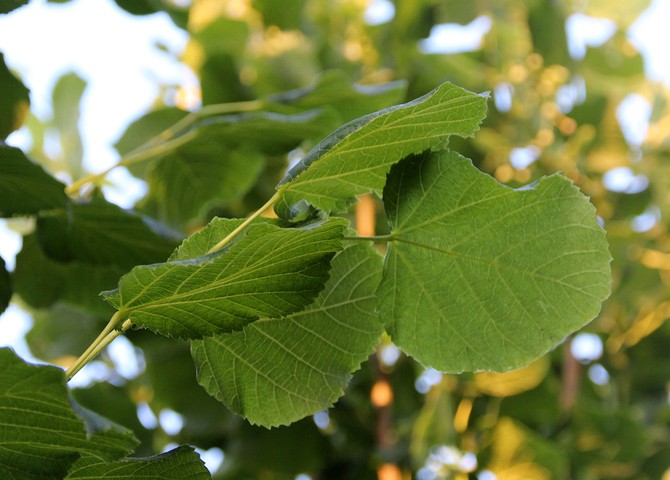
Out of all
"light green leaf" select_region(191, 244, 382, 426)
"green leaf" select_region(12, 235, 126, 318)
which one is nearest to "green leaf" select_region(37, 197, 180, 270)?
"green leaf" select_region(12, 235, 126, 318)

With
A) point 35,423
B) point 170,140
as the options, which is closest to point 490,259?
point 35,423

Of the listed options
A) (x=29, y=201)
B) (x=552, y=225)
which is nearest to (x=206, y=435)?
(x=29, y=201)

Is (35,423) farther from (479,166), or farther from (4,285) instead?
(479,166)

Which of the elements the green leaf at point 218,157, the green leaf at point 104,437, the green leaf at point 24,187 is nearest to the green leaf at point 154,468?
the green leaf at point 104,437

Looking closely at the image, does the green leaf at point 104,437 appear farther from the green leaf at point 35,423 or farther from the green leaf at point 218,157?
the green leaf at point 218,157

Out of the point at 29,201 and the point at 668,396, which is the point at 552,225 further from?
the point at 668,396

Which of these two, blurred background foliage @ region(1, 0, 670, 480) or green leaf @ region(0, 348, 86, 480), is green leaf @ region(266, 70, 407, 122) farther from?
green leaf @ region(0, 348, 86, 480)
